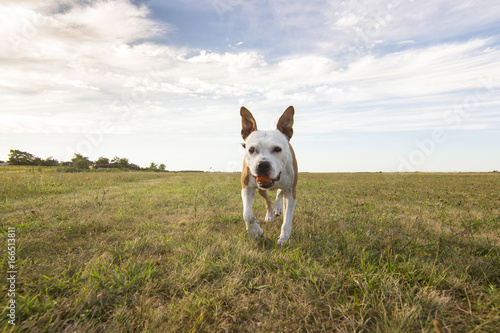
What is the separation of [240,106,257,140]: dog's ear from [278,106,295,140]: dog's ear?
0.51 metres

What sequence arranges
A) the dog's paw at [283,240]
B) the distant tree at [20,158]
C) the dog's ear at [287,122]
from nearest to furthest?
the dog's paw at [283,240] → the dog's ear at [287,122] → the distant tree at [20,158]

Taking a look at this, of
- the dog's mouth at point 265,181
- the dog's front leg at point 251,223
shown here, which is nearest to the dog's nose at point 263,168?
the dog's mouth at point 265,181

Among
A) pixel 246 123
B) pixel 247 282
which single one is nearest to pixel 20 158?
pixel 246 123

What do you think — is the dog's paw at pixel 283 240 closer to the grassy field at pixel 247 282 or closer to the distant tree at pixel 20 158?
the grassy field at pixel 247 282

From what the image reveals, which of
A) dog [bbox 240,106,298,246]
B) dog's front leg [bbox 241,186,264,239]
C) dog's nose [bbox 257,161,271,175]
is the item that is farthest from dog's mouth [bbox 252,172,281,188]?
dog's front leg [bbox 241,186,264,239]

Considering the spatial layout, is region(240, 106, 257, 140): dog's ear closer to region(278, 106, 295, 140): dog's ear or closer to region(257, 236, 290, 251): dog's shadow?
region(278, 106, 295, 140): dog's ear

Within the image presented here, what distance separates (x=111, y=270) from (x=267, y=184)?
234 cm

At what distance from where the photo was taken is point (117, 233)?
4125mm

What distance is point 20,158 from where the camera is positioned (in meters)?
40.7

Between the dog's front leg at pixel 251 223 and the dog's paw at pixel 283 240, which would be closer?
the dog's paw at pixel 283 240

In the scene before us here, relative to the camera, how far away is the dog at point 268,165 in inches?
145

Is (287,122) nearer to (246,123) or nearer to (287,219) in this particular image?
(246,123)

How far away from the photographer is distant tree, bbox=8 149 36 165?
40.1 metres

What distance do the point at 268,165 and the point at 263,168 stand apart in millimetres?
91
